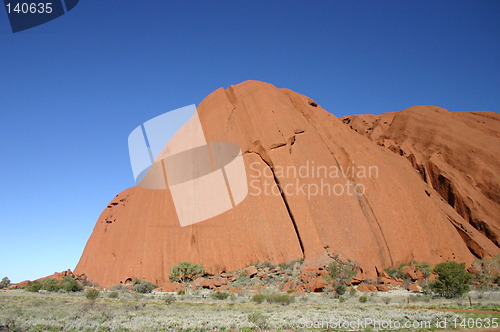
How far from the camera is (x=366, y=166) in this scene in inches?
1553

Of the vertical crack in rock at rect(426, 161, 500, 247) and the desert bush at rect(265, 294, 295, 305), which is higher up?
the vertical crack in rock at rect(426, 161, 500, 247)

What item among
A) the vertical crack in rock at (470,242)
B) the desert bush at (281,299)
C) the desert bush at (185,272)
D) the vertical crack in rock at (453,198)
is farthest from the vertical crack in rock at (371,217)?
the desert bush at (185,272)

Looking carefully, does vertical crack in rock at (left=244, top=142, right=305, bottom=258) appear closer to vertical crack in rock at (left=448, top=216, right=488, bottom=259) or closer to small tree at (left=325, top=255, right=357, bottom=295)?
small tree at (left=325, top=255, right=357, bottom=295)

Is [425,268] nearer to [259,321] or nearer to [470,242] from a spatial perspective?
[470,242]

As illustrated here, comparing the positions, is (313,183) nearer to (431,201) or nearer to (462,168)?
(431,201)

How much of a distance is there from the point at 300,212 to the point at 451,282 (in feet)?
48.0

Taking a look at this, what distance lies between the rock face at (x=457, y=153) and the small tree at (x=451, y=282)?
15.7m

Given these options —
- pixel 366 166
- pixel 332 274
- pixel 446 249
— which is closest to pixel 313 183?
pixel 366 166

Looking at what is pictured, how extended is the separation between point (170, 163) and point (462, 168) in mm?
36260

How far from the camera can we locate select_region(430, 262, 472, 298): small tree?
2266 cm

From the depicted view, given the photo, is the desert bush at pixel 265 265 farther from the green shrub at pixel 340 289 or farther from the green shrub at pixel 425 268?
the green shrub at pixel 425 268

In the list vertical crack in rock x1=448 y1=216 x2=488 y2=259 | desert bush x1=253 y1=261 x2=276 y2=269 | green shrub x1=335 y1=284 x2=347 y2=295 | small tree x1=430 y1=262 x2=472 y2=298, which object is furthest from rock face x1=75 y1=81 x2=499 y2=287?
small tree x1=430 y1=262 x2=472 y2=298

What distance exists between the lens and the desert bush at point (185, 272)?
1316 inches

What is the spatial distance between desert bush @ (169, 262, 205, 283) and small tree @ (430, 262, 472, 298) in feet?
64.8
